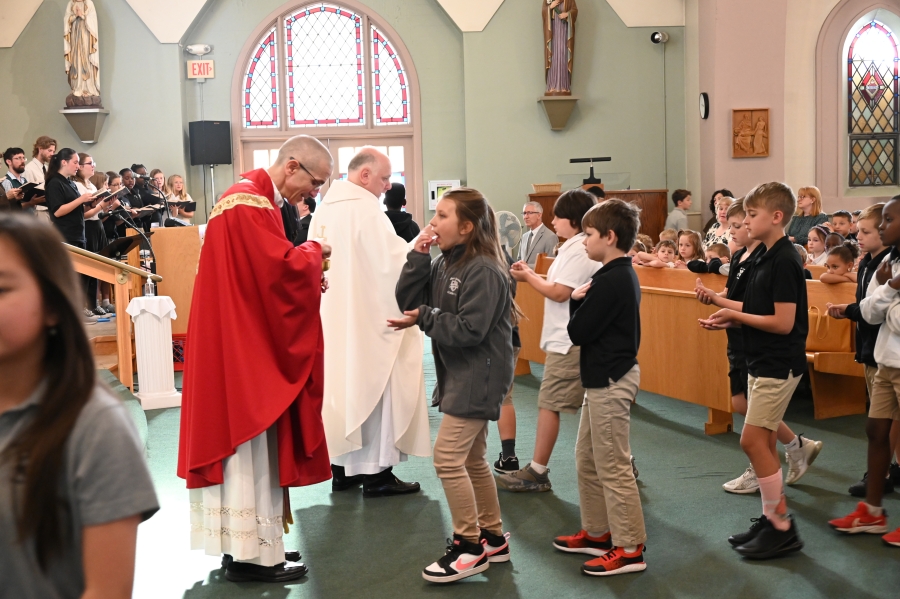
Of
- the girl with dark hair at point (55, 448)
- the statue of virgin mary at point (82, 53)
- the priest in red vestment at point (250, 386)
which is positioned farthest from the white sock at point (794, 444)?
the statue of virgin mary at point (82, 53)

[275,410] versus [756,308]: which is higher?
[756,308]

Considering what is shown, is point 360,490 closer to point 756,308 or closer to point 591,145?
point 756,308

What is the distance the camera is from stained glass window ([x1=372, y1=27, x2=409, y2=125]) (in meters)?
13.1

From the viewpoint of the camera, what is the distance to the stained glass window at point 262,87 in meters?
13.0

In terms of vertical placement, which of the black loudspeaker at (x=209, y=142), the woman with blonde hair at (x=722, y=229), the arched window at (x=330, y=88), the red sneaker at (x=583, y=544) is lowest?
the red sneaker at (x=583, y=544)

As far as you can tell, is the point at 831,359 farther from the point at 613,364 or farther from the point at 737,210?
the point at 613,364

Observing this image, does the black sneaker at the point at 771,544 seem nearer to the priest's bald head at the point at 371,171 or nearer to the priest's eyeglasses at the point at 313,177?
the priest's eyeglasses at the point at 313,177

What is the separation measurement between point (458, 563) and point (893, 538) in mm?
1757

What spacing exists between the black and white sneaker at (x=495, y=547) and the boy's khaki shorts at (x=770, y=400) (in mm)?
1094

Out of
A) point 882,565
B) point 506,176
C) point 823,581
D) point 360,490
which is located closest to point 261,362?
point 360,490

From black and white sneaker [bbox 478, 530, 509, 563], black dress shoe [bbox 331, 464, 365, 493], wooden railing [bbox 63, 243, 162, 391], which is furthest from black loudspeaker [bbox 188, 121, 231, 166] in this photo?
black and white sneaker [bbox 478, 530, 509, 563]

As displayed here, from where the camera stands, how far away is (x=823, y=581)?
321 centimetres

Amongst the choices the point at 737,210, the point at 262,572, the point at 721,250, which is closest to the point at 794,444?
the point at 737,210

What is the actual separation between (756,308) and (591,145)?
10057 millimetres
